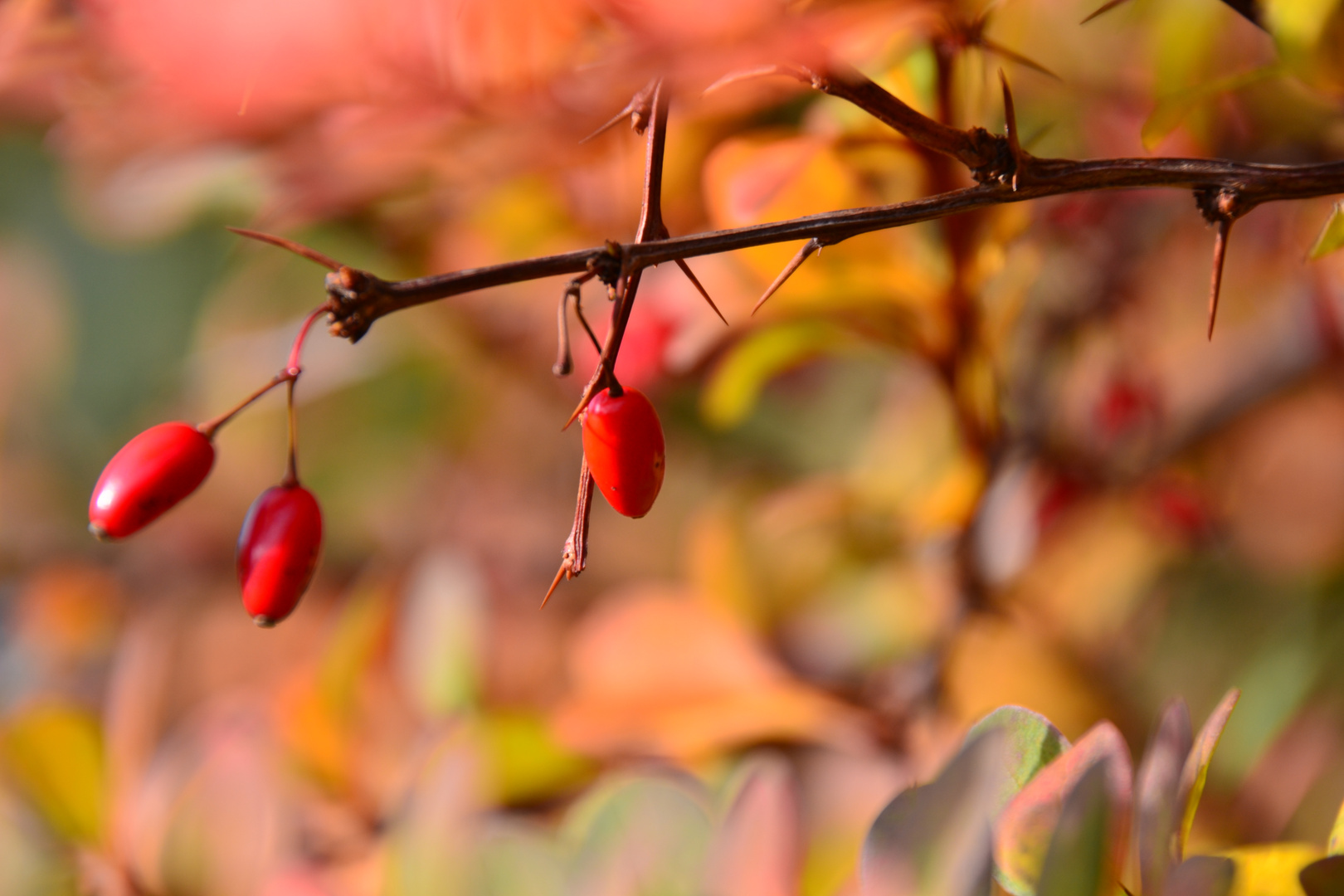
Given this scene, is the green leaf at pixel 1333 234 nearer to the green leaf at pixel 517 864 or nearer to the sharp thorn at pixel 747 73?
the sharp thorn at pixel 747 73

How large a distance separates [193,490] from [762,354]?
0.70 ft

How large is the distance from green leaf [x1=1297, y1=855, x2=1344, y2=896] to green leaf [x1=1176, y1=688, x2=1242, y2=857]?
0.08ft

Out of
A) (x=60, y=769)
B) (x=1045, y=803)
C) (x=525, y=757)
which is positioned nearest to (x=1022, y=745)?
(x=1045, y=803)

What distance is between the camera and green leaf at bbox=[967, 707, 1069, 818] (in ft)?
0.72

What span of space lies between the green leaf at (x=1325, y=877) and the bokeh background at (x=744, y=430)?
0.13 m

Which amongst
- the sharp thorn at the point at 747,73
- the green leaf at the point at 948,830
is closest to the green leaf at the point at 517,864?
the green leaf at the point at 948,830

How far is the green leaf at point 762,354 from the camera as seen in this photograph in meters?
0.36

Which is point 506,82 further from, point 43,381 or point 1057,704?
point 43,381

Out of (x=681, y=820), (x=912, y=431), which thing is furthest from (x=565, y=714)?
(x=912, y=431)

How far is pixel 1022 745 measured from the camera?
0.72 feet

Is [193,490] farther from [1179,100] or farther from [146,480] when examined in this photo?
[1179,100]

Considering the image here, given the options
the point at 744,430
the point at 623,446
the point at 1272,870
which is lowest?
the point at 1272,870

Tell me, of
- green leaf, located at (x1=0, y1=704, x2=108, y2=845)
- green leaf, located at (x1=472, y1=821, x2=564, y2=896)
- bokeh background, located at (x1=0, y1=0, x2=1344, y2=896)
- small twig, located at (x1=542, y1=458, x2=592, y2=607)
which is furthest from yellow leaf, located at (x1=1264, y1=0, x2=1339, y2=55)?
green leaf, located at (x1=0, y1=704, x2=108, y2=845)

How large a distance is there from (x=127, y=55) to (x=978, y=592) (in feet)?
1.33
